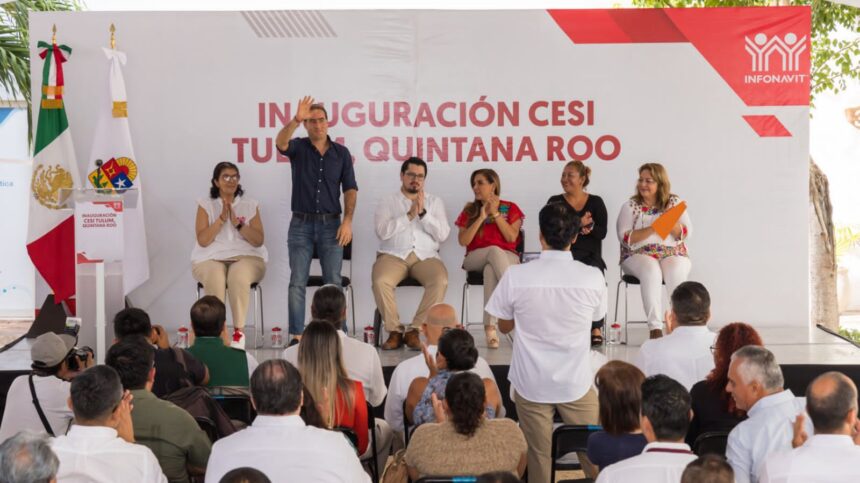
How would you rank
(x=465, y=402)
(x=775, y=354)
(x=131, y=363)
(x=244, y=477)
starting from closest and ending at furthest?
(x=244, y=477)
(x=465, y=402)
(x=131, y=363)
(x=775, y=354)

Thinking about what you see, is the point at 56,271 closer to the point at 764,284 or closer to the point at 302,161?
the point at 302,161

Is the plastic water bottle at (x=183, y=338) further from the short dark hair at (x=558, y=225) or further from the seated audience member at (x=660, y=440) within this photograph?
the seated audience member at (x=660, y=440)

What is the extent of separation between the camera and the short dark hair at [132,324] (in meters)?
4.35

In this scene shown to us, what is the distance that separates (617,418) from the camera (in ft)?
10.6

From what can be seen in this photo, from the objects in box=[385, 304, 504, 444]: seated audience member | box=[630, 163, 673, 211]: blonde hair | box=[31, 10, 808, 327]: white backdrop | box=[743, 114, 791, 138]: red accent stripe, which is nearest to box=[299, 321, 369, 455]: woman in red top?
box=[385, 304, 504, 444]: seated audience member

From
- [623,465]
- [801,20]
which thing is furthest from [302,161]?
[623,465]

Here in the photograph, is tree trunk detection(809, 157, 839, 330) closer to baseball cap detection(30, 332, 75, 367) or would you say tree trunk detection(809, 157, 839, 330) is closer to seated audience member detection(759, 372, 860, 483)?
seated audience member detection(759, 372, 860, 483)

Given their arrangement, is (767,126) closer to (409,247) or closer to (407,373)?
(409,247)

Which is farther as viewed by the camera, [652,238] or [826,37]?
[826,37]

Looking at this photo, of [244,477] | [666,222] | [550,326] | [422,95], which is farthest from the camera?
[422,95]

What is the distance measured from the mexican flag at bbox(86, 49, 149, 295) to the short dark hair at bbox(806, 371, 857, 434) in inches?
208

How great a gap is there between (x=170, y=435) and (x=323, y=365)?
25.6 inches

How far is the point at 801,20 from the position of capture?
24.3 ft

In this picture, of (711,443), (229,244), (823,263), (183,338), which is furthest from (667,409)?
(823,263)
